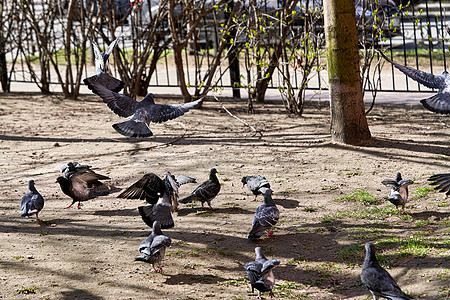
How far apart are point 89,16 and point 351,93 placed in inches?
223

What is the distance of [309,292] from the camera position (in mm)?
4695

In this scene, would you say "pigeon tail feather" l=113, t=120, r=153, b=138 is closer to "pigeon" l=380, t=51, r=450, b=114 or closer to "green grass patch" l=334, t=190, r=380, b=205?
"green grass patch" l=334, t=190, r=380, b=205

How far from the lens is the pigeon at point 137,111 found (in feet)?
19.6

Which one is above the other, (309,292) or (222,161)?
(222,161)

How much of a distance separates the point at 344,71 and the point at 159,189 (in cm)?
350

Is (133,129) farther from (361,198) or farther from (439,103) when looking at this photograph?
(439,103)

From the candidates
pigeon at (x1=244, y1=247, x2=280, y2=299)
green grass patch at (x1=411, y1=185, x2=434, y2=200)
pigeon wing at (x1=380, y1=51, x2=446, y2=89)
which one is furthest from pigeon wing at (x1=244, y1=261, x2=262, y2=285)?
pigeon wing at (x1=380, y1=51, x2=446, y2=89)

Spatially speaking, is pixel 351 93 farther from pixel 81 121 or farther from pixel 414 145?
pixel 81 121

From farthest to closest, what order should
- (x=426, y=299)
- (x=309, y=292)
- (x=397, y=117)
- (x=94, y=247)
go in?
1. (x=397, y=117)
2. (x=94, y=247)
3. (x=309, y=292)
4. (x=426, y=299)

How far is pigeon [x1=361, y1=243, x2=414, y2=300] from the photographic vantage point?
4051mm

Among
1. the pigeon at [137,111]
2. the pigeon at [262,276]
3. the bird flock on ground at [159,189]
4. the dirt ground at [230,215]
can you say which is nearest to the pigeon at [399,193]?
the bird flock on ground at [159,189]

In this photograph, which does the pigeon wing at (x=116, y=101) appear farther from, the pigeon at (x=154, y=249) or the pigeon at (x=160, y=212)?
the pigeon at (x=154, y=249)

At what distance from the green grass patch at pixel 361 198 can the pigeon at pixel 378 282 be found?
83.6 inches

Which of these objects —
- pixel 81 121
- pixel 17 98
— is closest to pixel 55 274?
pixel 81 121
